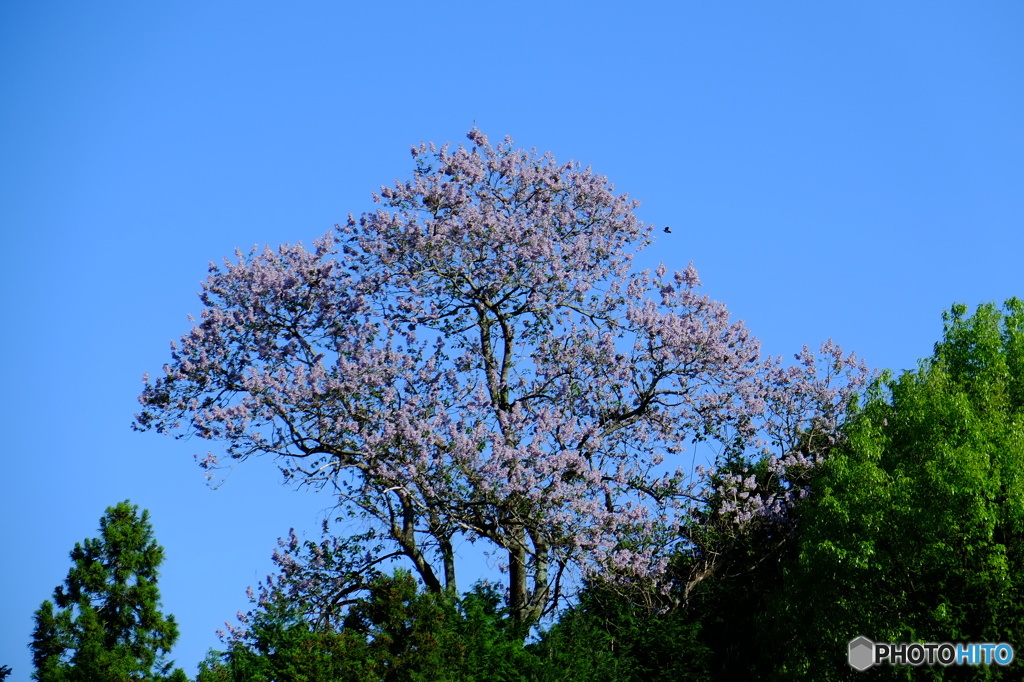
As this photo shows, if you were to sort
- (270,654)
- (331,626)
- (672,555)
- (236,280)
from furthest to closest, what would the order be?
(672,555) → (236,280) → (331,626) → (270,654)

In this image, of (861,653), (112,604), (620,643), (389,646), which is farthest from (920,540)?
(112,604)

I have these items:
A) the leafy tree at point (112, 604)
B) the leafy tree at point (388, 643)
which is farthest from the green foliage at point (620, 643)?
the leafy tree at point (112, 604)

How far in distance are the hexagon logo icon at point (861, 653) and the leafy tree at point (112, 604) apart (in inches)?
598

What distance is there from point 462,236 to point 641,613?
9782 mm

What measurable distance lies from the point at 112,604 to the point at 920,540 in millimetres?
18678

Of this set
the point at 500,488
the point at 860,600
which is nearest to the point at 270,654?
the point at 500,488

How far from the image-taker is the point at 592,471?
86.9ft

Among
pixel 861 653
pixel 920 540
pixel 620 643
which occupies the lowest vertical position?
pixel 861 653

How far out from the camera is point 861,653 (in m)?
25.0

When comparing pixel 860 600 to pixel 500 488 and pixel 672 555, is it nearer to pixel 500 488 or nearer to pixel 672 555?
pixel 672 555

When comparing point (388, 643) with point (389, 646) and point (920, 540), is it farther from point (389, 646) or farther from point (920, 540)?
point (920, 540)

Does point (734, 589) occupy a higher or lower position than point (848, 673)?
higher

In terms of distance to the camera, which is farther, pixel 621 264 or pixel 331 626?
pixel 621 264

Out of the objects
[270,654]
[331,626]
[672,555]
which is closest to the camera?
[270,654]
